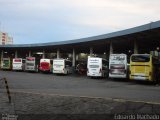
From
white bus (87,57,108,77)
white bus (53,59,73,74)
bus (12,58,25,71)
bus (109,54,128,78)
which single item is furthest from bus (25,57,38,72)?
bus (109,54,128,78)

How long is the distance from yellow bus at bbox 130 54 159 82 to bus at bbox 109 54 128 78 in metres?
3.29

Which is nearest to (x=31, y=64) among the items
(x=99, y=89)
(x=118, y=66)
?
(x=118, y=66)

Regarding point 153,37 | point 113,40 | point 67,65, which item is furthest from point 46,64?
point 153,37

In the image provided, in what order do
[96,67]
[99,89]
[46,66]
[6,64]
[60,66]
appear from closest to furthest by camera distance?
[99,89]
[96,67]
[60,66]
[46,66]
[6,64]

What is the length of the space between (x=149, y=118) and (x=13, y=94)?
36.6 ft

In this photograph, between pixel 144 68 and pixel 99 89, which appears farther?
pixel 144 68

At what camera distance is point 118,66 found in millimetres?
39594

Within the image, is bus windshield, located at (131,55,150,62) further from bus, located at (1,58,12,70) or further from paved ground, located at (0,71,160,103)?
bus, located at (1,58,12,70)

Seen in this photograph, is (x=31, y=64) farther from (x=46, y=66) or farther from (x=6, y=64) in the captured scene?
(x=6, y=64)

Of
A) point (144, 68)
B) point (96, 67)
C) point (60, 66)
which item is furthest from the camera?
point (60, 66)

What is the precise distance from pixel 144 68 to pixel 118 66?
5106 mm

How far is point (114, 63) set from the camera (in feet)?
131

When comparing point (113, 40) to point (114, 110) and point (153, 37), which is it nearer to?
point (153, 37)

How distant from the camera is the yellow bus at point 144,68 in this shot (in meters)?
34.5
